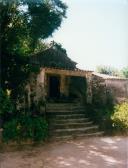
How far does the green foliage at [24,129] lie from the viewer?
11.3 metres

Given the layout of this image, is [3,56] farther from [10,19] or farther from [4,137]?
[4,137]

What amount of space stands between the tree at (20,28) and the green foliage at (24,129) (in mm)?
2515

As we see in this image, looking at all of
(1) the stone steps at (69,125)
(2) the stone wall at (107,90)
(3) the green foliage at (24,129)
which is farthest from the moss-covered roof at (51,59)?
(3) the green foliage at (24,129)

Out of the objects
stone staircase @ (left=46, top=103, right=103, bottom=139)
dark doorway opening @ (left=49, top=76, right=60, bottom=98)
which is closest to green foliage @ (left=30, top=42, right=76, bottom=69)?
dark doorway opening @ (left=49, top=76, right=60, bottom=98)

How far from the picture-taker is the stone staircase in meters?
13.2

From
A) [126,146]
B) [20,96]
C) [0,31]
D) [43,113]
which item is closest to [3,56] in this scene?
[0,31]

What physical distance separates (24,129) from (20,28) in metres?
5.27

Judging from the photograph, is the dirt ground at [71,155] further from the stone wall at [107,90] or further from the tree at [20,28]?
the stone wall at [107,90]

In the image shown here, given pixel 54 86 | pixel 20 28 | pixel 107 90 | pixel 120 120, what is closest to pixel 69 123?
pixel 120 120

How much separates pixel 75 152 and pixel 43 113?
15.8 feet

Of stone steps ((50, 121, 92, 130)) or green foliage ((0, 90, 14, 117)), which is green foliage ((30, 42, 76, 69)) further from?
green foliage ((0, 90, 14, 117))

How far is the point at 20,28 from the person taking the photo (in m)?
14.0

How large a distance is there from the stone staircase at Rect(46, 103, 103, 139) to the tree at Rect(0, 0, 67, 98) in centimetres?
264

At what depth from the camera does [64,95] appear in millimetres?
20969
